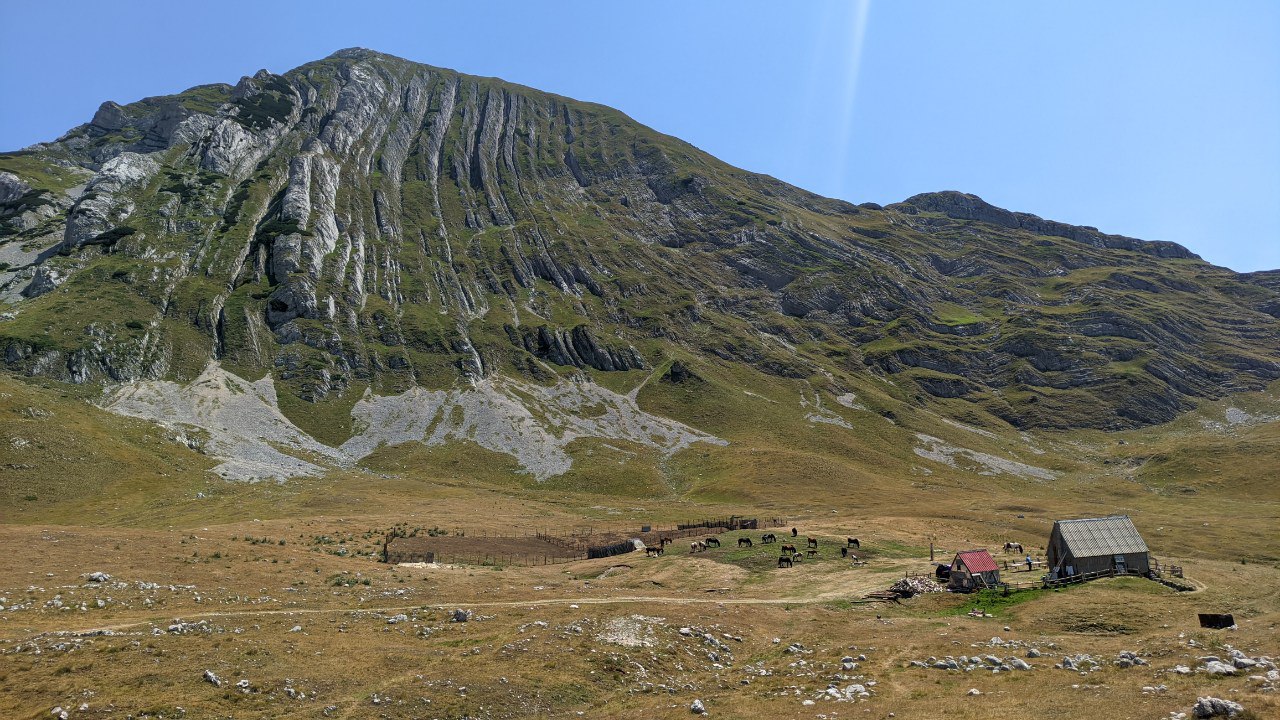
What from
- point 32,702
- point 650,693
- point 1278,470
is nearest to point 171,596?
point 32,702

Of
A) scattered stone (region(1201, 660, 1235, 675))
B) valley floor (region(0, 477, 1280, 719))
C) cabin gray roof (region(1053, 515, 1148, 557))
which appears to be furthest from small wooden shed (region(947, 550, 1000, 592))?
scattered stone (region(1201, 660, 1235, 675))

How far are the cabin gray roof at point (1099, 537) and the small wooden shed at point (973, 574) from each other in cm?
723

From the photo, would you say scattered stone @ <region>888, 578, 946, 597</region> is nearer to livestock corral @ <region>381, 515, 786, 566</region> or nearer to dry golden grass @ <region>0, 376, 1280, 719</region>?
dry golden grass @ <region>0, 376, 1280, 719</region>

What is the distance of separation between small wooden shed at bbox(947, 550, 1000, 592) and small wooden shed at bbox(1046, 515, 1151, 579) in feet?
17.6

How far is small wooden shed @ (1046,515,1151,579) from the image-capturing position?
168 ft

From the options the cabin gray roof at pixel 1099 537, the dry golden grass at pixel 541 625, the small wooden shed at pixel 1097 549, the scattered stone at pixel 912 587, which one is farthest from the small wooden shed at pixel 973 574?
the cabin gray roof at pixel 1099 537

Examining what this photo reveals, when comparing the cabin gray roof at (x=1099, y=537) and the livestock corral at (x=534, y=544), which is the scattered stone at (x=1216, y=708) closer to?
the cabin gray roof at (x=1099, y=537)

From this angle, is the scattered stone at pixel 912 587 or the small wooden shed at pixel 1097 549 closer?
the scattered stone at pixel 912 587

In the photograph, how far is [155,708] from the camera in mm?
24859

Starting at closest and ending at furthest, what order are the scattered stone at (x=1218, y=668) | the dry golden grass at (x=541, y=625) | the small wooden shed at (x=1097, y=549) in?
the scattered stone at (x=1218, y=668), the dry golden grass at (x=541, y=625), the small wooden shed at (x=1097, y=549)

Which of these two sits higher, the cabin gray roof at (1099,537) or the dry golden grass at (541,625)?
the cabin gray roof at (1099,537)

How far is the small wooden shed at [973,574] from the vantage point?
49094 mm

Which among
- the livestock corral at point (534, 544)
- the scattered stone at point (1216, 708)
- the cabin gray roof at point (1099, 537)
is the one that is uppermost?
the cabin gray roof at point (1099, 537)

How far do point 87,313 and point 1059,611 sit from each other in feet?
712
